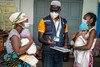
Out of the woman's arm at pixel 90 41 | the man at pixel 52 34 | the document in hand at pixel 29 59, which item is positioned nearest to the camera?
the document in hand at pixel 29 59

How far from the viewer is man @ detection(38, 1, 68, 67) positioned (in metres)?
5.17

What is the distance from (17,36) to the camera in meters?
4.36

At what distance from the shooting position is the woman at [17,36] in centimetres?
432

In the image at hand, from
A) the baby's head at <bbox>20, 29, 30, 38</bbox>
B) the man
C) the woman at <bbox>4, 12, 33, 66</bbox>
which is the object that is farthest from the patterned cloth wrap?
the man

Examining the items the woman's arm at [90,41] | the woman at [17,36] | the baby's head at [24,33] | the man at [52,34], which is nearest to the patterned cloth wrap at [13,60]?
the woman at [17,36]

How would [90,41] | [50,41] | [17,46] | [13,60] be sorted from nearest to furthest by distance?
Answer: [17,46]
[13,60]
[90,41]
[50,41]

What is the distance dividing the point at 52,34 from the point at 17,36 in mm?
986

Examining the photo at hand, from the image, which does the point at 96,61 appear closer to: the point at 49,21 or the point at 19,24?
the point at 49,21

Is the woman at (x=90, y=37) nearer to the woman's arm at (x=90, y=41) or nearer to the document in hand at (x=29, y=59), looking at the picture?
the woman's arm at (x=90, y=41)

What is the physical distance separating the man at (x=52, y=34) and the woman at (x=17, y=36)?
0.75 m

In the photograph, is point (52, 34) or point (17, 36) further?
point (52, 34)

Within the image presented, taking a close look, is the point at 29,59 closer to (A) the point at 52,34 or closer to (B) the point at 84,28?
(A) the point at 52,34

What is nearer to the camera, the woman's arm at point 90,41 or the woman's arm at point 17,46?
the woman's arm at point 17,46

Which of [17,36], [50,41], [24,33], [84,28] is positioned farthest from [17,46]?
[84,28]
